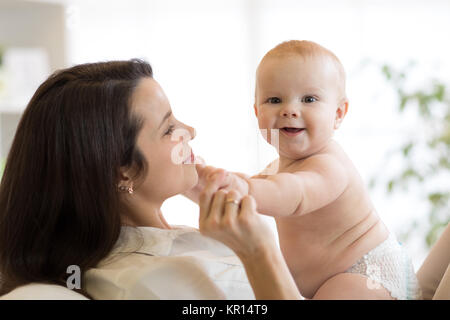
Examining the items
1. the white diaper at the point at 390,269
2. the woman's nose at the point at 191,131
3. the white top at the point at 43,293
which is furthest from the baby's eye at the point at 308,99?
the white top at the point at 43,293

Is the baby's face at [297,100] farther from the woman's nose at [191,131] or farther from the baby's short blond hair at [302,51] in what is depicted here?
the woman's nose at [191,131]

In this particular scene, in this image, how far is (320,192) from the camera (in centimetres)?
94

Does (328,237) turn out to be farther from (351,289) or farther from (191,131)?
(191,131)

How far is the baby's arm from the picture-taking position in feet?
2.77

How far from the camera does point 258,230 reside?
2.49 ft

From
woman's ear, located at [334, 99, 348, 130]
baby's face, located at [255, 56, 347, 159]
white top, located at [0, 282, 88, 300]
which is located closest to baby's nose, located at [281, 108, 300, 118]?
baby's face, located at [255, 56, 347, 159]

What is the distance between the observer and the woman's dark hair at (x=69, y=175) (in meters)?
0.94

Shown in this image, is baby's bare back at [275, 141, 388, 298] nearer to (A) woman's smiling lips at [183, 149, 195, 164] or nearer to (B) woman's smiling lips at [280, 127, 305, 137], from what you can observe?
(B) woman's smiling lips at [280, 127, 305, 137]

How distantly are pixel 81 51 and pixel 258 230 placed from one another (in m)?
2.83

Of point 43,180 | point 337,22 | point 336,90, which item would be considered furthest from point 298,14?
point 43,180

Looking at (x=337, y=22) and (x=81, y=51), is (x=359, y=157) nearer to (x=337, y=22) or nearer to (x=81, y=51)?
(x=337, y=22)

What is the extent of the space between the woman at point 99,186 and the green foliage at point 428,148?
1.90m

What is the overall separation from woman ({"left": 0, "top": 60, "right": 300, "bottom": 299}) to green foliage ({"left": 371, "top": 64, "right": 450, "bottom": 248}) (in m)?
1.90

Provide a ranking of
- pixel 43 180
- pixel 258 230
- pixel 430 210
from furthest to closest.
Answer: pixel 430 210
pixel 43 180
pixel 258 230
